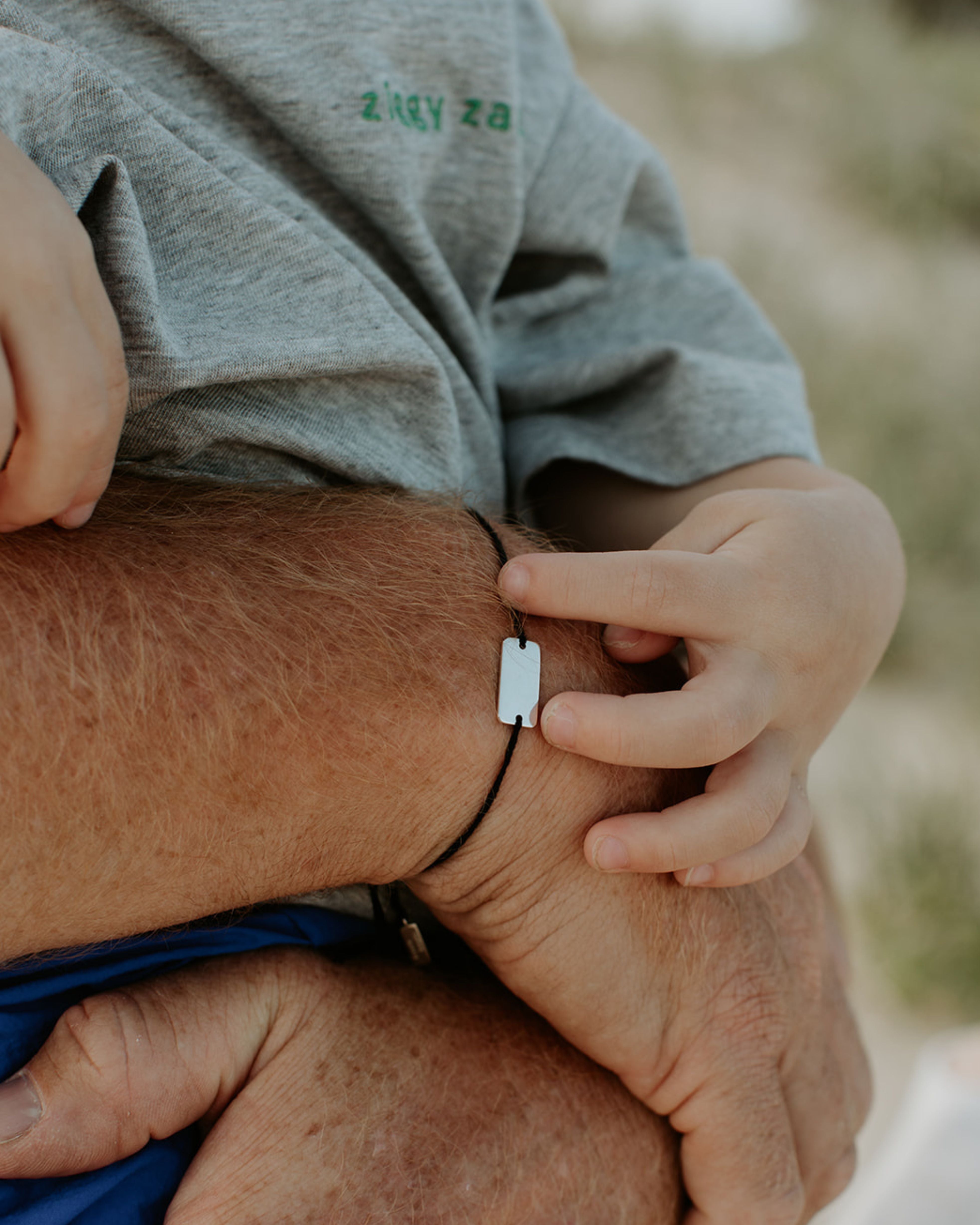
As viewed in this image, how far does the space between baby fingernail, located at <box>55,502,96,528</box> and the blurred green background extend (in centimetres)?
275

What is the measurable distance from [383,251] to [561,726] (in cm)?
54

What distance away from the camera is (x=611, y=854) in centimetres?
80

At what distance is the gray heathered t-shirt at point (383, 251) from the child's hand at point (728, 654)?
0.19m

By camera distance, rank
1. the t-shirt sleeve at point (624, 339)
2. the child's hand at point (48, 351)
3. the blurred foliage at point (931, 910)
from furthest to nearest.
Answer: the blurred foliage at point (931, 910), the t-shirt sleeve at point (624, 339), the child's hand at point (48, 351)

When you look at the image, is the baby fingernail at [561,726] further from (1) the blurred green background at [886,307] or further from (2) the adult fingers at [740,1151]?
(1) the blurred green background at [886,307]

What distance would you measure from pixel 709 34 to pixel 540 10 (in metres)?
5.49

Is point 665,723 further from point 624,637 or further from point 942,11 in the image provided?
point 942,11

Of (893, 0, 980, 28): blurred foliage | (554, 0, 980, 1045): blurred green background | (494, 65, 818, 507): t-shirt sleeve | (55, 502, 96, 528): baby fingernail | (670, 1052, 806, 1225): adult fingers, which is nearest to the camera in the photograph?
(55, 502, 96, 528): baby fingernail

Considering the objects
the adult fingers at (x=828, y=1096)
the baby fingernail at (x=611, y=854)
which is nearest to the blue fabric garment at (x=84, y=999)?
the baby fingernail at (x=611, y=854)

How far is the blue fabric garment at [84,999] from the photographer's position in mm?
699

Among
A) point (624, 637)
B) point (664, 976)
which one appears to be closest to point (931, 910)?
point (664, 976)

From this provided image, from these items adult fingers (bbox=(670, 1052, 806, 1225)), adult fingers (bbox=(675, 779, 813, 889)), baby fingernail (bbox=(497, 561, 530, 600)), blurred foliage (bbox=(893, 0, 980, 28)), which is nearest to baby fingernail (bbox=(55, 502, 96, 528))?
baby fingernail (bbox=(497, 561, 530, 600))

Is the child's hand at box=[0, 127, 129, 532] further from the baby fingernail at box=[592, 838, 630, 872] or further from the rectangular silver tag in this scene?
the baby fingernail at box=[592, 838, 630, 872]

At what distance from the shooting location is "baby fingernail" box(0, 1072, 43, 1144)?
2.21ft
